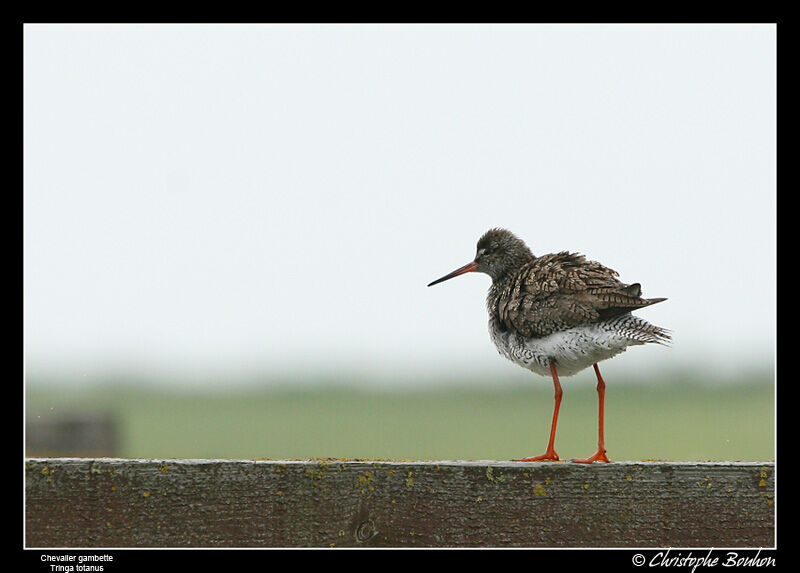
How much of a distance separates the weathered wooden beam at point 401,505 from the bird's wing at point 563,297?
5.21ft

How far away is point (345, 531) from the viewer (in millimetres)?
3561

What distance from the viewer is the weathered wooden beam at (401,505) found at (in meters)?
3.55

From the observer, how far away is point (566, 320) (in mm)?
5309

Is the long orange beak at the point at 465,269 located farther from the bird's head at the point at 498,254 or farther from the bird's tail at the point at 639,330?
the bird's tail at the point at 639,330

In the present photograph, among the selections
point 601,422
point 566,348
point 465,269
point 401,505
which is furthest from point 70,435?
point 401,505

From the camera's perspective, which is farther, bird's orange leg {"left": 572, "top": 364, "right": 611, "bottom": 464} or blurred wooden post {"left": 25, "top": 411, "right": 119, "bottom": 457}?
blurred wooden post {"left": 25, "top": 411, "right": 119, "bottom": 457}

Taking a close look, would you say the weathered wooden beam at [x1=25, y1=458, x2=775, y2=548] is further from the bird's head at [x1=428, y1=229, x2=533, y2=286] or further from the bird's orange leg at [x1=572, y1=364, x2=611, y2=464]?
the bird's head at [x1=428, y1=229, x2=533, y2=286]

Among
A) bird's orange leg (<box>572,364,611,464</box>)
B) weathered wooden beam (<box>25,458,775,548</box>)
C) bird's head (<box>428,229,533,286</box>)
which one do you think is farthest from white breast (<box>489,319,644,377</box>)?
weathered wooden beam (<box>25,458,775,548</box>)

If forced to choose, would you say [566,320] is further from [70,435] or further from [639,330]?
[70,435]

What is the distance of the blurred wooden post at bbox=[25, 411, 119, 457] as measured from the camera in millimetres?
8719

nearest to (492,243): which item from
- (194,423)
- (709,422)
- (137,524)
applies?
(137,524)

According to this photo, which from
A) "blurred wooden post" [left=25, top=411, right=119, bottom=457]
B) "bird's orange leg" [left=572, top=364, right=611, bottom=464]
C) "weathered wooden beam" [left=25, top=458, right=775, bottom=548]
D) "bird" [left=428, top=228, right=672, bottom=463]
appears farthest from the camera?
"blurred wooden post" [left=25, top=411, right=119, bottom=457]

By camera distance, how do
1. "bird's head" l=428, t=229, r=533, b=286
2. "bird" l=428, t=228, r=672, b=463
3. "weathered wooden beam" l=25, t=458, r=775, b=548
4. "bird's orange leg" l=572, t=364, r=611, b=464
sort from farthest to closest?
"bird's head" l=428, t=229, r=533, b=286 < "bird" l=428, t=228, r=672, b=463 < "bird's orange leg" l=572, t=364, r=611, b=464 < "weathered wooden beam" l=25, t=458, r=775, b=548

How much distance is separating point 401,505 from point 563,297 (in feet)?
7.21
